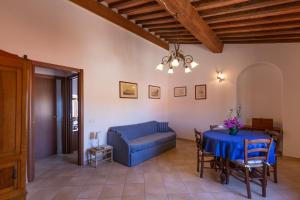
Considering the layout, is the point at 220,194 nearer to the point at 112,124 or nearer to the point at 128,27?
the point at 112,124

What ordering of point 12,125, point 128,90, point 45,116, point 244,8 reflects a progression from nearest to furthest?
point 12,125
point 244,8
point 45,116
point 128,90

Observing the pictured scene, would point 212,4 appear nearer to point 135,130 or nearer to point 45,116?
point 135,130

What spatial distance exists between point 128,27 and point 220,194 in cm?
442

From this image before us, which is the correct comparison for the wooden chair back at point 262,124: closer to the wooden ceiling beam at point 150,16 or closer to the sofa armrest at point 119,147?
the sofa armrest at point 119,147

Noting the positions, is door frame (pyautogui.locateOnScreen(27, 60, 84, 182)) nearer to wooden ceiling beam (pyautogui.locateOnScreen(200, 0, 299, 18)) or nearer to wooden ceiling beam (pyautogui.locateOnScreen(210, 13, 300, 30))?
wooden ceiling beam (pyautogui.locateOnScreen(200, 0, 299, 18))

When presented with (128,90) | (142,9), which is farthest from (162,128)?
(142,9)

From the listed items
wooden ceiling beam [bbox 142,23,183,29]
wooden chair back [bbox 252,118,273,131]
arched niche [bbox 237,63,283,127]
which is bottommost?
wooden chair back [bbox 252,118,273,131]

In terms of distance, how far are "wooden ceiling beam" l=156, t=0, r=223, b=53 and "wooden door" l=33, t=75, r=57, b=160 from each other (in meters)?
3.48

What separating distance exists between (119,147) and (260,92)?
4276 millimetres

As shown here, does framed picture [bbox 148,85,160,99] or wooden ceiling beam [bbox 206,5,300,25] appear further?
framed picture [bbox 148,85,160,99]

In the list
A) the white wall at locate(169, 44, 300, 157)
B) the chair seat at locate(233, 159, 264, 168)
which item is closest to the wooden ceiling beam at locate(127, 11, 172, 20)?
the white wall at locate(169, 44, 300, 157)

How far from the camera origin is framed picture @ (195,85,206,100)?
6.30 m

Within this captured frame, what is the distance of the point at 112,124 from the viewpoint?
483 centimetres

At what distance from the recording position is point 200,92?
6.38 metres
